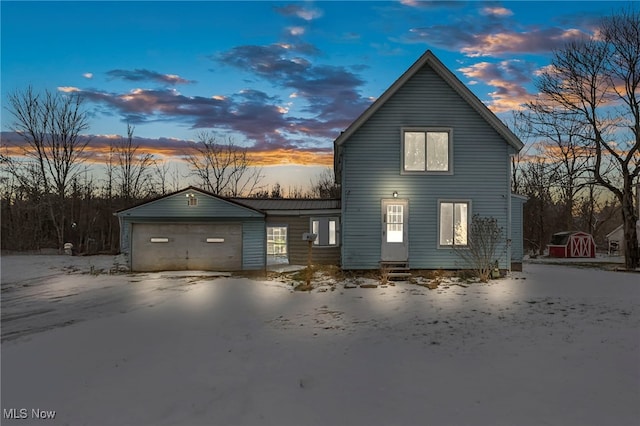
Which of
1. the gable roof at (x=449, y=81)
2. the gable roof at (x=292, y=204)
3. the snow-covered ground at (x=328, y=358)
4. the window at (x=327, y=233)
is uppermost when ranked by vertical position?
the gable roof at (x=449, y=81)

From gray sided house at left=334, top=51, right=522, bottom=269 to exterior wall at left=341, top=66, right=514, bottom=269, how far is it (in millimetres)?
42

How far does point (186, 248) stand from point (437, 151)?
12706 millimetres

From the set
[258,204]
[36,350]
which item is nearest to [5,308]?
[36,350]

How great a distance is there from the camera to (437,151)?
1623 centimetres

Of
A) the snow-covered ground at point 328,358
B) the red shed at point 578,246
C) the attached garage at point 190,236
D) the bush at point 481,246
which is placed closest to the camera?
the snow-covered ground at point 328,358

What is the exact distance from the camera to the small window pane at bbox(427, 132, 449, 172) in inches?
639

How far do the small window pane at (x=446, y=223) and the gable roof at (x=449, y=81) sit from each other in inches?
145

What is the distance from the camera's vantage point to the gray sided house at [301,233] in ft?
67.0

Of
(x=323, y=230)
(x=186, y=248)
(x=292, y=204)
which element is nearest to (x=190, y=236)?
(x=186, y=248)

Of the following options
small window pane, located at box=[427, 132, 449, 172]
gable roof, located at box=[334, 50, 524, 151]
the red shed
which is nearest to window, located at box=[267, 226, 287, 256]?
gable roof, located at box=[334, 50, 524, 151]

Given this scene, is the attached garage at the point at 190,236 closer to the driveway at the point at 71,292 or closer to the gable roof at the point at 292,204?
the driveway at the point at 71,292

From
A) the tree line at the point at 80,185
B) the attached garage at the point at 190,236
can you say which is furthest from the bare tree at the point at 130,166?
the attached garage at the point at 190,236

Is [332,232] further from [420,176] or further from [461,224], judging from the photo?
[461,224]

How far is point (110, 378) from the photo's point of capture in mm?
6512
